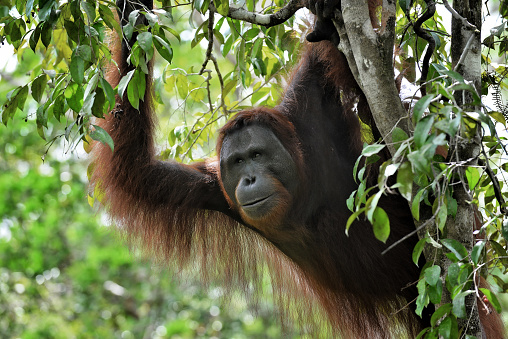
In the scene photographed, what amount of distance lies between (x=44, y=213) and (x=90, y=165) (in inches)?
255

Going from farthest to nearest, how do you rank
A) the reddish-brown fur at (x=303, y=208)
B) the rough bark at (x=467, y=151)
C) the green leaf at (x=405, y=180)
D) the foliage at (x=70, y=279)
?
the foliage at (x=70, y=279) → the reddish-brown fur at (x=303, y=208) → the rough bark at (x=467, y=151) → the green leaf at (x=405, y=180)

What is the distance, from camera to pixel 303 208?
12.1 feet

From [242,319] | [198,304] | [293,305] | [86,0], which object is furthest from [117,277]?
[86,0]

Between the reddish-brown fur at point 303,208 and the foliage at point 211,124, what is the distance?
0.70 ft

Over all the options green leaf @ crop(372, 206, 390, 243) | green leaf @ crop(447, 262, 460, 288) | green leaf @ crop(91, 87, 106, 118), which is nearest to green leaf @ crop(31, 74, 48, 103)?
green leaf @ crop(91, 87, 106, 118)

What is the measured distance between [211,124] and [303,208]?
3.79ft

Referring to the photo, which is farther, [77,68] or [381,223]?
[77,68]

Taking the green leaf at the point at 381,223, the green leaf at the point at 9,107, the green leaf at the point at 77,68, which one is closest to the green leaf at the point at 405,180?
the green leaf at the point at 381,223

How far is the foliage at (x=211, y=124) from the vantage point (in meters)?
1.96

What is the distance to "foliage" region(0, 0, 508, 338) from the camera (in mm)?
1958

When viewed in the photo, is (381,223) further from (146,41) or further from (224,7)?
(224,7)

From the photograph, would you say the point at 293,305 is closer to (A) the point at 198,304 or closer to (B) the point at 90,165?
(B) the point at 90,165

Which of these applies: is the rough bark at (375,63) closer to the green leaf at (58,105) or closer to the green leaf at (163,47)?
the green leaf at (163,47)

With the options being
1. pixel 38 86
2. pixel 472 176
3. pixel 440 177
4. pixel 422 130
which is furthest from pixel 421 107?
pixel 38 86
